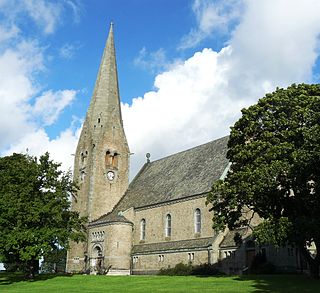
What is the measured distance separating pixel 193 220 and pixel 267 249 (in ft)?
35.3

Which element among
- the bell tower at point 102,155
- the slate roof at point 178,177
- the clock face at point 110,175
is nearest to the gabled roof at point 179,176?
the slate roof at point 178,177

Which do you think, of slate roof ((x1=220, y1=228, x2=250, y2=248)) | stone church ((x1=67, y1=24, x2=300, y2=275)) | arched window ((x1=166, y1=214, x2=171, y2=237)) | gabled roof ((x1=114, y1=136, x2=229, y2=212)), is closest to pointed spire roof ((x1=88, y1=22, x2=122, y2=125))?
stone church ((x1=67, y1=24, x2=300, y2=275))

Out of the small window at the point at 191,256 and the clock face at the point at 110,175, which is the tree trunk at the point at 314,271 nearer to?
the small window at the point at 191,256

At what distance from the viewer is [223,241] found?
4444 cm

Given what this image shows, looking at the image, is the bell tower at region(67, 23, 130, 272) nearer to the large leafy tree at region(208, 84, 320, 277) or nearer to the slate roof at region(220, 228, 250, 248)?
the slate roof at region(220, 228, 250, 248)

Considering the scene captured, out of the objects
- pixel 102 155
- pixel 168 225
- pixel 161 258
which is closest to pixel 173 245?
pixel 161 258

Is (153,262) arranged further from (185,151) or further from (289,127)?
(289,127)

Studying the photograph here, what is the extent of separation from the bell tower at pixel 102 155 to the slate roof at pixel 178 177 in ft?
6.70

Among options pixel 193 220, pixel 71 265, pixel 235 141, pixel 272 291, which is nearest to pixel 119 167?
pixel 71 265

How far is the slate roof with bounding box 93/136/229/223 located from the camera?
50.8m

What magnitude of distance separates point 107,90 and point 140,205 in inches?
812

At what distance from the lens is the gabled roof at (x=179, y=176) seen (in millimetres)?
50806

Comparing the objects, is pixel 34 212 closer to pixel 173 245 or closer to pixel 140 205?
pixel 173 245

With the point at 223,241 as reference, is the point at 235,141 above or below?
above
